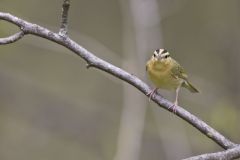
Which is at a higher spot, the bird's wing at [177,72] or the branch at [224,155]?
the bird's wing at [177,72]

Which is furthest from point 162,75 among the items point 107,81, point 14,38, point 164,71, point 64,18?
point 107,81

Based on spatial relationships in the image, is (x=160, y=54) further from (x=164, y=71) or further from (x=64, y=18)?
(x=64, y=18)

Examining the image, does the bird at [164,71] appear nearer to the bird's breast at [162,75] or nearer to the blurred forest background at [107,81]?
the bird's breast at [162,75]

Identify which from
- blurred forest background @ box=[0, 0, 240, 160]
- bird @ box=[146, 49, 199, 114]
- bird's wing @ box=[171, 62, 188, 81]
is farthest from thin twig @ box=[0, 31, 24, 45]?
blurred forest background @ box=[0, 0, 240, 160]

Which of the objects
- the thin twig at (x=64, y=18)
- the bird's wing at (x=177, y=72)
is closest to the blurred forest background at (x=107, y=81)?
the bird's wing at (x=177, y=72)

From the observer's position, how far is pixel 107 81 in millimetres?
6762

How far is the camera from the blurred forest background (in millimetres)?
5586

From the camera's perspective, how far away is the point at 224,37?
5.98 metres

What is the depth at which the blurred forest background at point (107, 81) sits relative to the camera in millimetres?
5586

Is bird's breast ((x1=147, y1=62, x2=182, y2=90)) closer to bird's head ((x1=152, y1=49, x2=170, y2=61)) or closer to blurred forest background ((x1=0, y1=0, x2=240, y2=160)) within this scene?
bird's head ((x1=152, y1=49, x2=170, y2=61))

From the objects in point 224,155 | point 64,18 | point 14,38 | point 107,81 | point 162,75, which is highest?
point 107,81

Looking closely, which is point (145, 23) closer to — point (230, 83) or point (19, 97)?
point (230, 83)

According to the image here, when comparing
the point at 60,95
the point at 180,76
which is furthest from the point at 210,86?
the point at 180,76

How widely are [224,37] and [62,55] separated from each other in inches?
74.6
